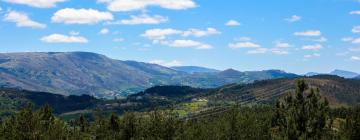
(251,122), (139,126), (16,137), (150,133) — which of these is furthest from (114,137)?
(16,137)

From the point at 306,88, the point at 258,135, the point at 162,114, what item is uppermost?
the point at 306,88

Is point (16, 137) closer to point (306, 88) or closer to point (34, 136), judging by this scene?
point (34, 136)

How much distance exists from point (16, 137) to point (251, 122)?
8004 cm

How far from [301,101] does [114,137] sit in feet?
197

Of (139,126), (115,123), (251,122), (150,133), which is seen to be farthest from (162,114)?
(251,122)

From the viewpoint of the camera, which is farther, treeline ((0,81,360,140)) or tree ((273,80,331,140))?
treeline ((0,81,360,140))

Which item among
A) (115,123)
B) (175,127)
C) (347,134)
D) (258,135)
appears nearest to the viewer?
(175,127)

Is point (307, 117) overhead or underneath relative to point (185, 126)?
overhead

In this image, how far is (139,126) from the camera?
11381 cm

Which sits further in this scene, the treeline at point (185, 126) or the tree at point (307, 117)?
the treeline at point (185, 126)

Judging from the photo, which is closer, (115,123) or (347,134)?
(347,134)

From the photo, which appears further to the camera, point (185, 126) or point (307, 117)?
point (185, 126)

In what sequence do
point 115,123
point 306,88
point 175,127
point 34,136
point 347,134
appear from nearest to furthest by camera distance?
point 34,136, point 306,88, point 175,127, point 347,134, point 115,123

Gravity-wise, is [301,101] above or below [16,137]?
above
